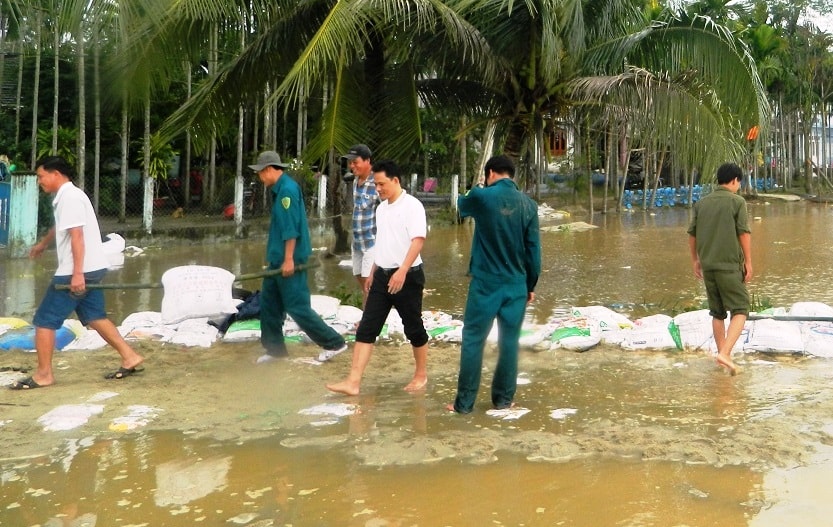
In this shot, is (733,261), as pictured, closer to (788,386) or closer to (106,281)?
(788,386)

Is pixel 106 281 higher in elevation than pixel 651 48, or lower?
lower

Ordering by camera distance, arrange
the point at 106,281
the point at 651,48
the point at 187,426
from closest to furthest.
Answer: the point at 187,426 → the point at 651,48 → the point at 106,281

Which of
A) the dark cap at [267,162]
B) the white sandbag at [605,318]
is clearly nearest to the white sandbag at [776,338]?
the white sandbag at [605,318]

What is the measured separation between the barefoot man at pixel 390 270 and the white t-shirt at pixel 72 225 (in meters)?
1.86

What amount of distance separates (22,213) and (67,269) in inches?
339

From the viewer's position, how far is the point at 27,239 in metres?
14.2

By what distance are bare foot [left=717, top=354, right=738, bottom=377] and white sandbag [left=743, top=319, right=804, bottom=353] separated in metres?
0.75

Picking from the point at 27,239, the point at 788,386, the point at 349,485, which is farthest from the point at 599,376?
the point at 27,239

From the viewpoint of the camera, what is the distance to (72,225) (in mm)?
6152

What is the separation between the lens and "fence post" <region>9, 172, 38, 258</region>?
46.0 feet

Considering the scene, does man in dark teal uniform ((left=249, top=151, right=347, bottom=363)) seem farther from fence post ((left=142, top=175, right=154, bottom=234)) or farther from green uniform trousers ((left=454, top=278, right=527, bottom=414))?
fence post ((left=142, top=175, right=154, bottom=234))

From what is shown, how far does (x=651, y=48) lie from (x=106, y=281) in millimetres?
7527

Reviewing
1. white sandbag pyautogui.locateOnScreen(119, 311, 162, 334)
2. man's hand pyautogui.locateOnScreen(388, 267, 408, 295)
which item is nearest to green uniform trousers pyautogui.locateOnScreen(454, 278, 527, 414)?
man's hand pyautogui.locateOnScreen(388, 267, 408, 295)

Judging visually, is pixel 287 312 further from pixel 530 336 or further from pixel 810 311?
pixel 810 311
